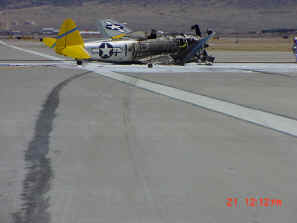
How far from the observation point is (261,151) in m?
8.54

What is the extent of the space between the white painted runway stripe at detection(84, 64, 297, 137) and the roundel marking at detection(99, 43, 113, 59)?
667 centimetres

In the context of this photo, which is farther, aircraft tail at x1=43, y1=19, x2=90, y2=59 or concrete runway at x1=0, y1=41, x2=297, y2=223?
aircraft tail at x1=43, y1=19, x2=90, y2=59

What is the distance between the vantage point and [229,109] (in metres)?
13.0

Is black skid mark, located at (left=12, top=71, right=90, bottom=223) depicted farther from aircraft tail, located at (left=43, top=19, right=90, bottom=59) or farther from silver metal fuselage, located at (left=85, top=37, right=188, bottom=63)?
silver metal fuselage, located at (left=85, top=37, right=188, bottom=63)

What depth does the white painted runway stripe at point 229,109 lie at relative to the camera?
10.9 meters

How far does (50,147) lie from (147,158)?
1.74 metres

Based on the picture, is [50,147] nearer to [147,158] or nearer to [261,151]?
[147,158]

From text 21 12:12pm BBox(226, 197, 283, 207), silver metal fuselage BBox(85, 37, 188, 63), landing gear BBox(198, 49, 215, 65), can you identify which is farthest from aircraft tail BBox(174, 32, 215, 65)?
text 21 12:12pm BBox(226, 197, 283, 207)

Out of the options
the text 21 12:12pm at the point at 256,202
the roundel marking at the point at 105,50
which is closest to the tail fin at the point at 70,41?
the roundel marking at the point at 105,50

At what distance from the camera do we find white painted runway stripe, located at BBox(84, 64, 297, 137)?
35.6 feet

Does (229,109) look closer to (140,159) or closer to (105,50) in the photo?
(140,159)

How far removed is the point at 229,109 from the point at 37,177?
706 cm

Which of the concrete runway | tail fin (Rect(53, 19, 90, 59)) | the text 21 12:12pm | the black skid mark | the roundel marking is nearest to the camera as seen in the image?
the black skid mark

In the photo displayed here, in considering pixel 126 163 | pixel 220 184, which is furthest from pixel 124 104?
pixel 220 184
